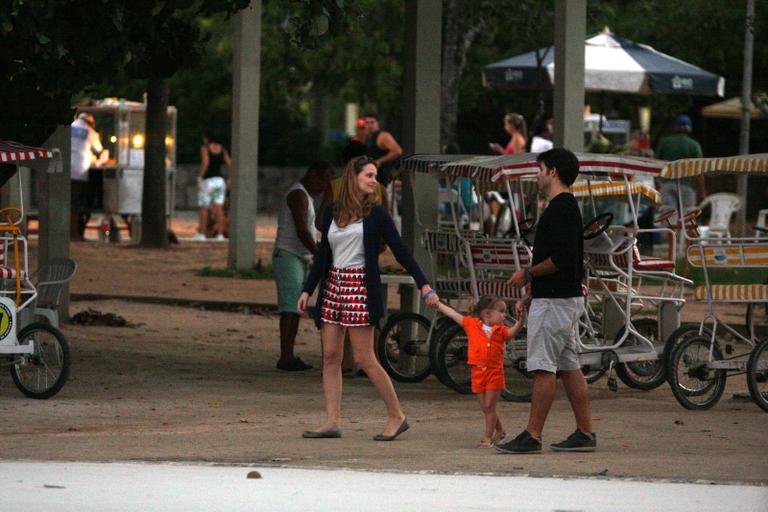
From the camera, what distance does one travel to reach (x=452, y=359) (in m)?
12.6

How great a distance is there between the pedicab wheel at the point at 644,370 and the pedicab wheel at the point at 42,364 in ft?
13.4

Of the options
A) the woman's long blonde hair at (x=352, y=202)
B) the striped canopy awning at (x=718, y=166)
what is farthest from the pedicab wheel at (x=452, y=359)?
the woman's long blonde hair at (x=352, y=202)

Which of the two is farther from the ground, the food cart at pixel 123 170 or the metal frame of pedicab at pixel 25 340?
the food cart at pixel 123 170

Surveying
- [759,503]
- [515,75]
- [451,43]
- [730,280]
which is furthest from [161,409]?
[451,43]

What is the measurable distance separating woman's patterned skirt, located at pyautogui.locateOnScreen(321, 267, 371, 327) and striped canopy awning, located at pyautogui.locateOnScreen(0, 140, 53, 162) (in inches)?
121

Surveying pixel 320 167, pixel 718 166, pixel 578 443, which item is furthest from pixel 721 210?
pixel 578 443

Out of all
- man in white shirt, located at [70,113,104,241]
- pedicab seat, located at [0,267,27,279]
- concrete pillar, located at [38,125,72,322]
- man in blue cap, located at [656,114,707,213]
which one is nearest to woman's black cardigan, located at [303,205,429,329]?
pedicab seat, located at [0,267,27,279]

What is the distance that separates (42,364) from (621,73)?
1352 cm

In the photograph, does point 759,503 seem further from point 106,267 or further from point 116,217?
point 116,217

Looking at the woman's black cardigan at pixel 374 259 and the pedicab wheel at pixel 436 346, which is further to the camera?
the pedicab wheel at pixel 436 346

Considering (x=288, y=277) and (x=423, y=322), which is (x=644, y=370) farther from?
(x=288, y=277)

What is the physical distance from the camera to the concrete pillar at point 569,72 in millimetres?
14602

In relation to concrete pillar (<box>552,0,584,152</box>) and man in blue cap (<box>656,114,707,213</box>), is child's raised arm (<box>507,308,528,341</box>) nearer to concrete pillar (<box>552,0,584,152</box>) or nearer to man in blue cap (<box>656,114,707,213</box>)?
concrete pillar (<box>552,0,584,152</box>)

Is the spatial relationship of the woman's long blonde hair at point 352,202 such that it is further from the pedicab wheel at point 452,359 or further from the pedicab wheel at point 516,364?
the pedicab wheel at point 452,359
